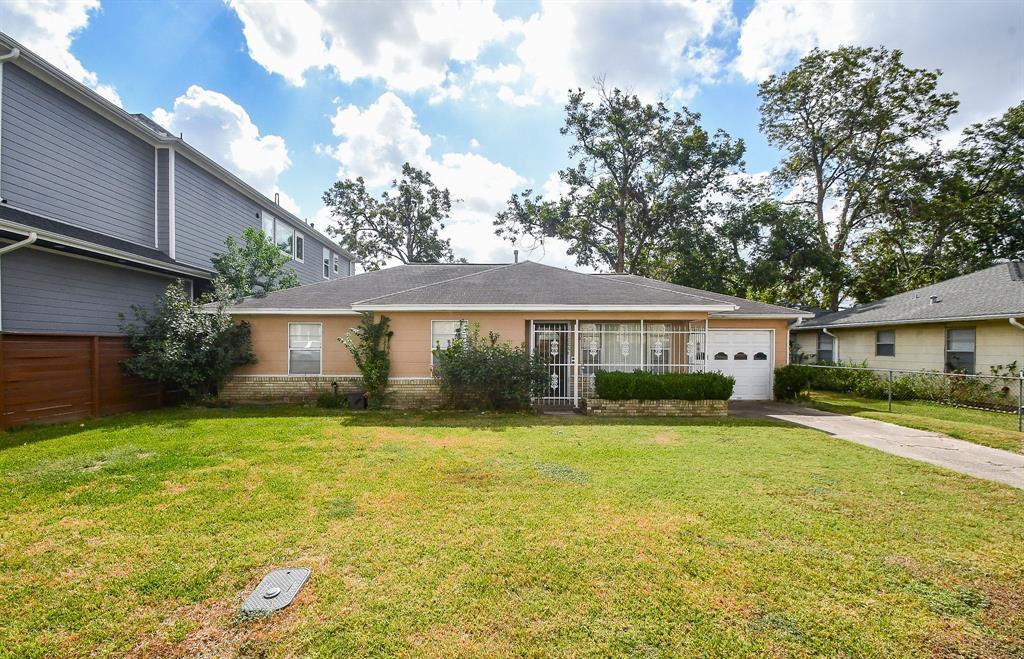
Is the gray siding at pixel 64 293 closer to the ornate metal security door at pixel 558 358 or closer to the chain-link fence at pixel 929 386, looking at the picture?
the ornate metal security door at pixel 558 358

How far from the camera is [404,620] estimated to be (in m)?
2.74

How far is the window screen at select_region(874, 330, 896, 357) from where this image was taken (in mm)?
14758

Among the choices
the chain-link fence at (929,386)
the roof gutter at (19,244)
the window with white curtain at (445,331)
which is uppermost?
the roof gutter at (19,244)

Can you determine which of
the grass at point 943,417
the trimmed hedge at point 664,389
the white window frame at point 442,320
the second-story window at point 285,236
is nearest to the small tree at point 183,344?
the white window frame at point 442,320

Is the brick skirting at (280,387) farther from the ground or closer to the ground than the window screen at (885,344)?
closer to the ground

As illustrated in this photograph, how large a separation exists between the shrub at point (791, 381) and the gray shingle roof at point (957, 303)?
14.7 ft

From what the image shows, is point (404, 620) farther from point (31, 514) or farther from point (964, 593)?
point (31, 514)

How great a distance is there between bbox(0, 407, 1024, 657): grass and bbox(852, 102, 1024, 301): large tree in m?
22.5

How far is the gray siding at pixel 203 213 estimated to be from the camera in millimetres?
13289

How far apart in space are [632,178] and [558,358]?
738 inches

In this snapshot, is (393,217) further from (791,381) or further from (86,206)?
(791,381)

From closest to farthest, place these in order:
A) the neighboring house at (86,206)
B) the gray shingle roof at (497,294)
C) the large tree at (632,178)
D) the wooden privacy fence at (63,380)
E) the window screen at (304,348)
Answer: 1. the wooden privacy fence at (63,380)
2. the neighboring house at (86,206)
3. the gray shingle roof at (497,294)
4. the window screen at (304,348)
5. the large tree at (632,178)

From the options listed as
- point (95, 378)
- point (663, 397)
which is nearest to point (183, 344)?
point (95, 378)

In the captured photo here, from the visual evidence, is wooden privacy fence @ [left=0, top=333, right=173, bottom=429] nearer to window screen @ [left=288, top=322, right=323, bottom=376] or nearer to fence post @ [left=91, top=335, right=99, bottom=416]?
fence post @ [left=91, top=335, right=99, bottom=416]
